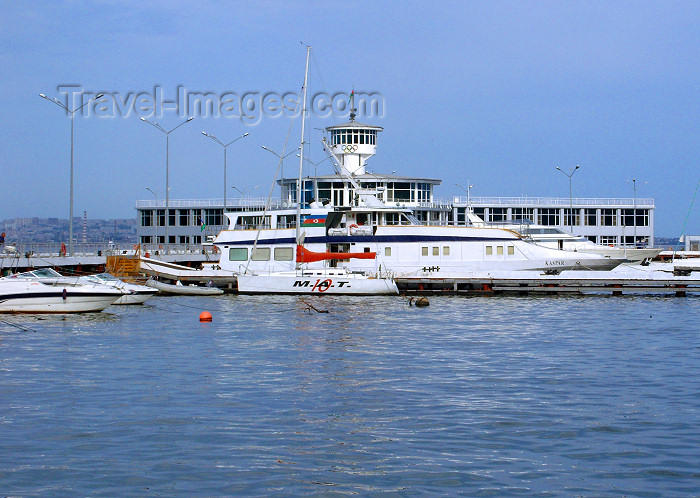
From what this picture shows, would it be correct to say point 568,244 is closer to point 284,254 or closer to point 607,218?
point 284,254

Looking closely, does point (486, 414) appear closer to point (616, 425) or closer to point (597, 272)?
point (616, 425)

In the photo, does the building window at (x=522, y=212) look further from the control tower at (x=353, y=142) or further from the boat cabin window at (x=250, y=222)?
the boat cabin window at (x=250, y=222)

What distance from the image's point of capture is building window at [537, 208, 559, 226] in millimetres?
111750

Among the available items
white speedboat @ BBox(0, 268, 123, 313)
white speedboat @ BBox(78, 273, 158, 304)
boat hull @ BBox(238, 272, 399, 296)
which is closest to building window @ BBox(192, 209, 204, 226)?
boat hull @ BBox(238, 272, 399, 296)

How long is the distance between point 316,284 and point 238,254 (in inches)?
364

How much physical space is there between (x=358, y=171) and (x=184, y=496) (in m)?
60.3

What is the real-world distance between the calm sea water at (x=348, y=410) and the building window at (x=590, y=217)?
77.3m

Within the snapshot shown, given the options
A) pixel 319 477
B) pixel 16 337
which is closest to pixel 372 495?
pixel 319 477

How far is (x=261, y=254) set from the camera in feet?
189

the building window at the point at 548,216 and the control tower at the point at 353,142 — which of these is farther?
the building window at the point at 548,216

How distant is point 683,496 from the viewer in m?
13.8

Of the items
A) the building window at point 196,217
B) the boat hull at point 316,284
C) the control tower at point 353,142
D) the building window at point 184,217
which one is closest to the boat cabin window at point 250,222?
the boat hull at point 316,284

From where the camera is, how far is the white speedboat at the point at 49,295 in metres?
37.8

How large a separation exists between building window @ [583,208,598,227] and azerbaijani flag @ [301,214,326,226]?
61665mm
